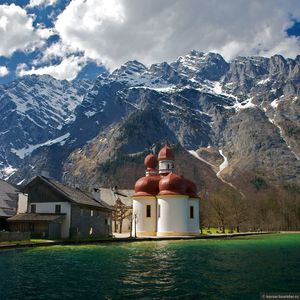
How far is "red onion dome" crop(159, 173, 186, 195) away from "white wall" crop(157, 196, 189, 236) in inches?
39.6

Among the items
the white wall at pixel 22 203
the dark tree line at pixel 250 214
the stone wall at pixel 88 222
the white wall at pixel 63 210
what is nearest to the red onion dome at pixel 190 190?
the stone wall at pixel 88 222

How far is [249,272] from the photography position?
102 feet

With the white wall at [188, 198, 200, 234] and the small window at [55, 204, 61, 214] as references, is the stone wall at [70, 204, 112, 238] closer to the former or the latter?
the small window at [55, 204, 61, 214]

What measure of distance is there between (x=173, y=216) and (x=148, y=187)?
8.84 metres

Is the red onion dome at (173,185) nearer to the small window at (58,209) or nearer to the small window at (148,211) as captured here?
the small window at (148,211)

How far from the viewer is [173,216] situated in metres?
85.0

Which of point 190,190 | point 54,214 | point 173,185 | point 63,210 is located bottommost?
point 54,214

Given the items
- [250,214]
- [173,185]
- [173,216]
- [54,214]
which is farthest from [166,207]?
[250,214]

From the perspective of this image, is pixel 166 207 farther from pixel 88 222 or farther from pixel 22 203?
pixel 22 203

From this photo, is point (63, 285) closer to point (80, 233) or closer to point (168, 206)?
point (80, 233)

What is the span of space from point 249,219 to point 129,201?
3790 centimetres

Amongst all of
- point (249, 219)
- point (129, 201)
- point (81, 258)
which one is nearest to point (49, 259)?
point (81, 258)

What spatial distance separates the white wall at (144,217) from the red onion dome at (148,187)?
115cm

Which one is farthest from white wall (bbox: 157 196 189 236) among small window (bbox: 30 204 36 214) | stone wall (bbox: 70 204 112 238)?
small window (bbox: 30 204 36 214)
